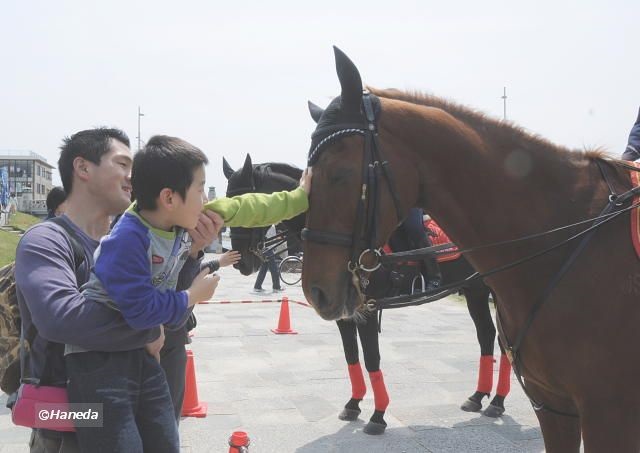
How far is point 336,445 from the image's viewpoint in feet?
13.4

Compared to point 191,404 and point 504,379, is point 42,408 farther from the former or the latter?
point 504,379

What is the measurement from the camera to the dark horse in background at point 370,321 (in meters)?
4.43

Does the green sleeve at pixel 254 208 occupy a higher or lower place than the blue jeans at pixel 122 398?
higher

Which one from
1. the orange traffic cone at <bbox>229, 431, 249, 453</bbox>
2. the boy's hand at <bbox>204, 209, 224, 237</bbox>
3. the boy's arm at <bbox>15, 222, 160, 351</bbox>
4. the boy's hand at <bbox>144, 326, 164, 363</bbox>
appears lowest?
the orange traffic cone at <bbox>229, 431, 249, 453</bbox>

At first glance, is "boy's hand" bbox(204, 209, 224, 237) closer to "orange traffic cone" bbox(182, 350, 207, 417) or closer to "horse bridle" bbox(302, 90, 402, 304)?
"horse bridle" bbox(302, 90, 402, 304)

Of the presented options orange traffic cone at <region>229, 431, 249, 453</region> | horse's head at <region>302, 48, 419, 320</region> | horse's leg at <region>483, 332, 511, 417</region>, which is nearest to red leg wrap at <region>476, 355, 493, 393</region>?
horse's leg at <region>483, 332, 511, 417</region>

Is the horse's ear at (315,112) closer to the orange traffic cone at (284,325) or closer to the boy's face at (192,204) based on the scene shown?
the boy's face at (192,204)

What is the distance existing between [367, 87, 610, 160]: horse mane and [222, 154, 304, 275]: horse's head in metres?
2.94

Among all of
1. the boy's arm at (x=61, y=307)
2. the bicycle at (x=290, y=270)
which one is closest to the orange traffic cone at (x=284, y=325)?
the boy's arm at (x=61, y=307)

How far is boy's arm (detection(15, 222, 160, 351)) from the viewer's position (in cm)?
150

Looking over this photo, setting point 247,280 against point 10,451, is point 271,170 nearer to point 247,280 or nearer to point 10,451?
point 10,451

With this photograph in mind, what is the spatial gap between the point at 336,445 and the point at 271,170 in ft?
8.70

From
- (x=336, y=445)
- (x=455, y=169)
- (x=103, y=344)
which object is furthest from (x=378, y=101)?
(x=336, y=445)

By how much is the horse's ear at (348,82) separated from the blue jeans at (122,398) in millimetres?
A: 1181
